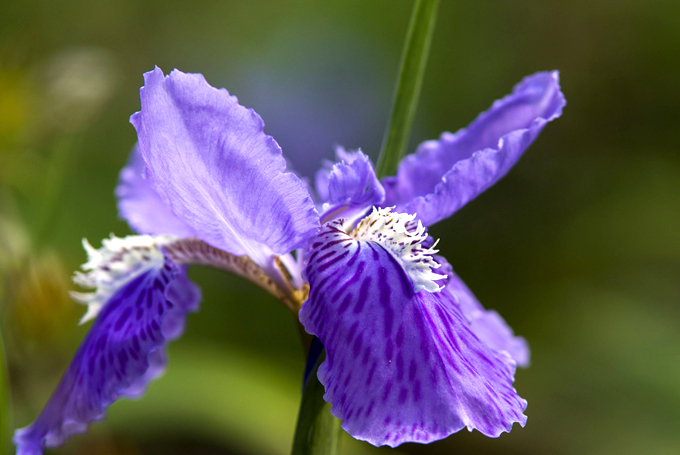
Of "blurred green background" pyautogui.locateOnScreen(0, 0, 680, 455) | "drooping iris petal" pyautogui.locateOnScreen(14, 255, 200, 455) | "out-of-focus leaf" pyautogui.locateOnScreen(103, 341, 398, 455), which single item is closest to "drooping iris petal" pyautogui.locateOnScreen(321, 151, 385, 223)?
"drooping iris petal" pyautogui.locateOnScreen(14, 255, 200, 455)

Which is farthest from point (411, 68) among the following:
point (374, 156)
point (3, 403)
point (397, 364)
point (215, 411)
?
point (374, 156)

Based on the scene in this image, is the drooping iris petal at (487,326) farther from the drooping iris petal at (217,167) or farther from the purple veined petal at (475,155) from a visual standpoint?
the drooping iris petal at (217,167)

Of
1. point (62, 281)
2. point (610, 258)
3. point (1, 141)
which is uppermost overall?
point (610, 258)

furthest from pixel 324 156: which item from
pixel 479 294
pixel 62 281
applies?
pixel 62 281

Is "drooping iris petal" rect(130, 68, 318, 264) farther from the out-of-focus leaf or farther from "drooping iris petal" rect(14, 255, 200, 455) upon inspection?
the out-of-focus leaf

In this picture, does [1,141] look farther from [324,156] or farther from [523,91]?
[324,156]

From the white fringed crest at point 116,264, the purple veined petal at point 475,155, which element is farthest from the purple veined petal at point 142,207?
the purple veined petal at point 475,155
